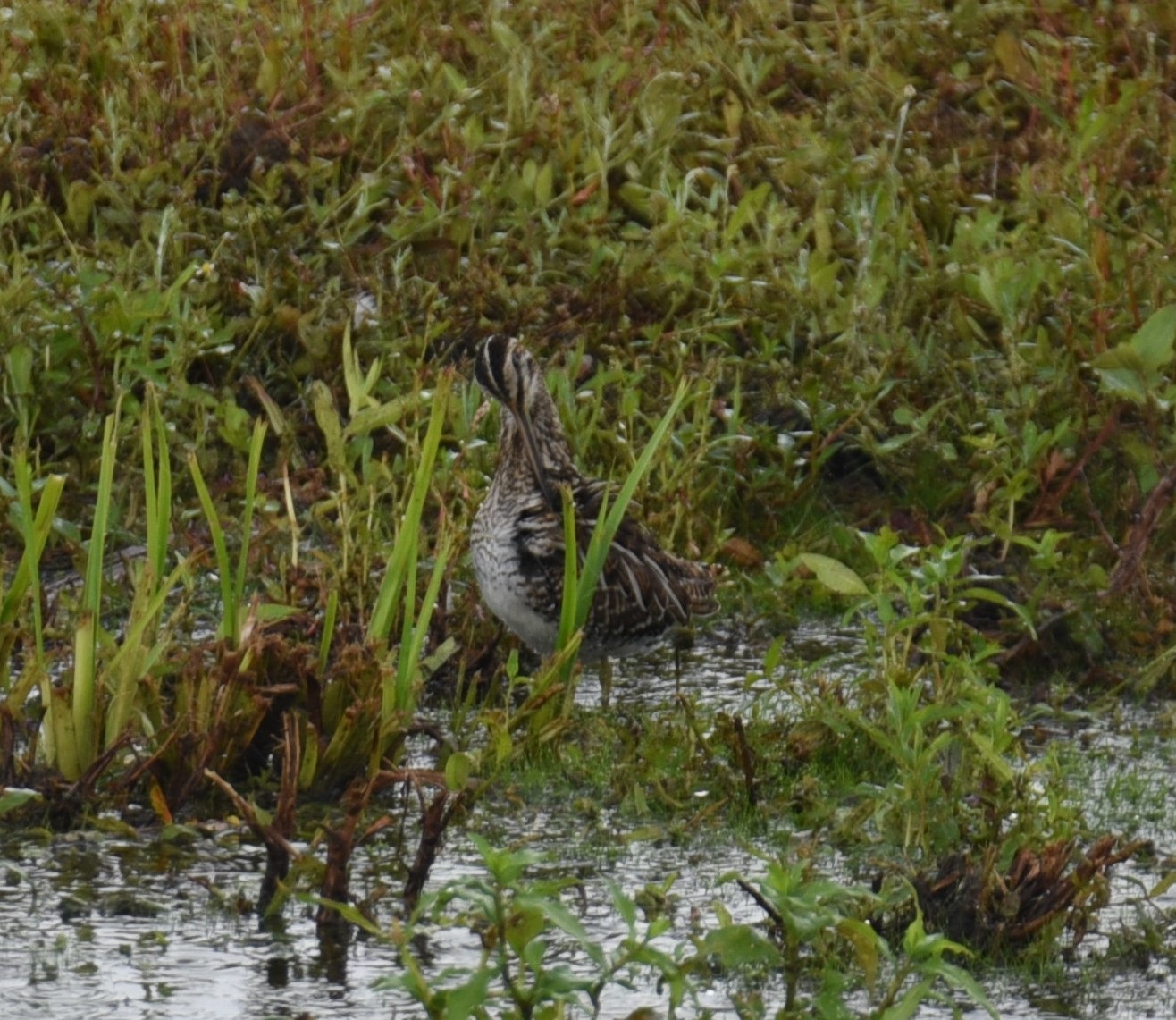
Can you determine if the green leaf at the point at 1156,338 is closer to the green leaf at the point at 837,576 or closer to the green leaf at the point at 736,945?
the green leaf at the point at 837,576

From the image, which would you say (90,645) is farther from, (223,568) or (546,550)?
(546,550)

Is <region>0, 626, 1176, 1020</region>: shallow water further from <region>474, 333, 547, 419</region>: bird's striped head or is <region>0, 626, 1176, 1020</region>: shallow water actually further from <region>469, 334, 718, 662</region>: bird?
<region>474, 333, 547, 419</region>: bird's striped head

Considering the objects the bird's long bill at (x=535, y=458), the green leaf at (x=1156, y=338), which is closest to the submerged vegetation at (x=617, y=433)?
the green leaf at (x=1156, y=338)

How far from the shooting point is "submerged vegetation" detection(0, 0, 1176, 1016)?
4.34 metres

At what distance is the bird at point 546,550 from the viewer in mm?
5535

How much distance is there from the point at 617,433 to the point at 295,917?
277cm

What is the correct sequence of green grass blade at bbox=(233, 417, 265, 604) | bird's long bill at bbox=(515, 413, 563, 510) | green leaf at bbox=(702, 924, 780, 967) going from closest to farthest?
green leaf at bbox=(702, 924, 780, 967) → green grass blade at bbox=(233, 417, 265, 604) → bird's long bill at bbox=(515, 413, 563, 510)

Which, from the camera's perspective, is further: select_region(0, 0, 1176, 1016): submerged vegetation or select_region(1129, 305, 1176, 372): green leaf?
select_region(1129, 305, 1176, 372): green leaf

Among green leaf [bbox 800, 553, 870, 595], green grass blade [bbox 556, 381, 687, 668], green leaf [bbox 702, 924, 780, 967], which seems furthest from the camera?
green grass blade [bbox 556, 381, 687, 668]

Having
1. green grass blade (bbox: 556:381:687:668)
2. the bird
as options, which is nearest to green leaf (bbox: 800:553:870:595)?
green grass blade (bbox: 556:381:687:668)

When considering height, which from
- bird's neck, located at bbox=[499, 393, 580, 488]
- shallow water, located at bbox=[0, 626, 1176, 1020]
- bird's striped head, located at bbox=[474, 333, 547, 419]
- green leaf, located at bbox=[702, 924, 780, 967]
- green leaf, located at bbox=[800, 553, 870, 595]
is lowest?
shallow water, located at bbox=[0, 626, 1176, 1020]

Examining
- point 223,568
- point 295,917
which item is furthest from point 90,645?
point 295,917

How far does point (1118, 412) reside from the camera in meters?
6.53

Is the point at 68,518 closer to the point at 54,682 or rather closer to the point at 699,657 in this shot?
the point at 54,682
